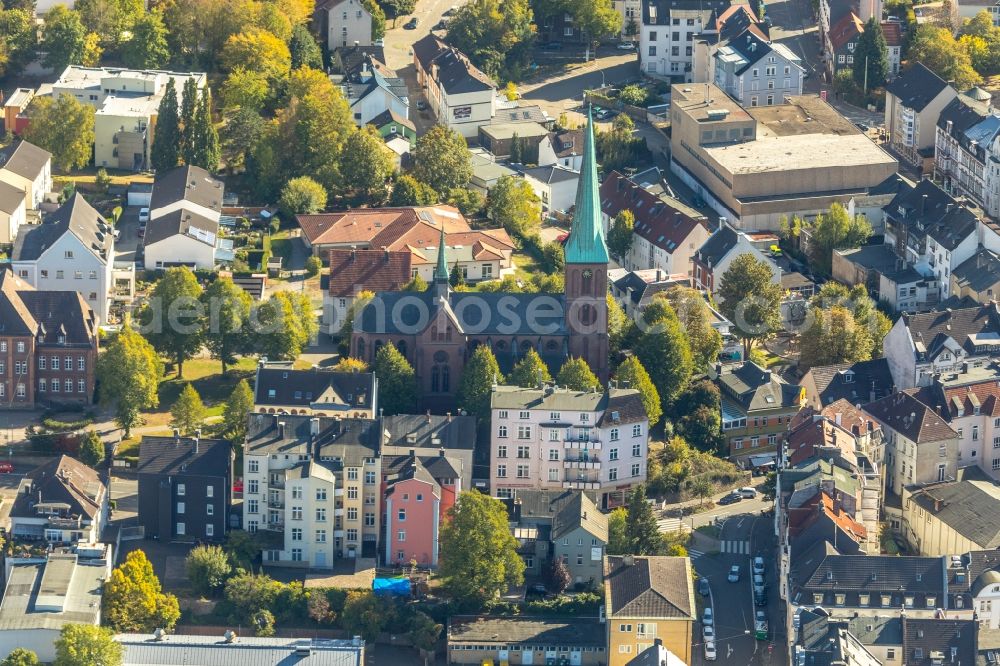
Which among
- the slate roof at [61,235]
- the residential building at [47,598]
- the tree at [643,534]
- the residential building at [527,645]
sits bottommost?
the residential building at [527,645]

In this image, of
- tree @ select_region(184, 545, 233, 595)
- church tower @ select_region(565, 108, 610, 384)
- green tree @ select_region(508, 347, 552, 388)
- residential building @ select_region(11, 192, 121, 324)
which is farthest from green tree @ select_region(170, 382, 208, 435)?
church tower @ select_region(565, 108, 610, 384)

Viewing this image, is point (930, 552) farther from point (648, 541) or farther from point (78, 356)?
point (78, 356)

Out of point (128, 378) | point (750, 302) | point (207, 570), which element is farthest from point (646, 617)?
point (750, 302)

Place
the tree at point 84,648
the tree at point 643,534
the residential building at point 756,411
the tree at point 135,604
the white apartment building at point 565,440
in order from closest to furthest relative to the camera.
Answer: the tree at point 84,648 < the tree at point 135,604 < the tree at point 643,534 < the white apartment building at point 565,440 < the residential building at point 756,411

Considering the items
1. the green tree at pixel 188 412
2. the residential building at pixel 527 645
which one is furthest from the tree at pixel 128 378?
the residential building at pixel 527 645

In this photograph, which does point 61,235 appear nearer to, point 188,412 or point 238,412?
point 188,412

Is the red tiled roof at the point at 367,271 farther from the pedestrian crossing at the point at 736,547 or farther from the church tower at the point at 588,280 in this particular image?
the pedestrian crossing at the point at 736,547

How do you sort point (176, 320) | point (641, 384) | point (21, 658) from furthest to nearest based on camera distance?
point (176, 320) → point (641, 384) → point (21, 658)
